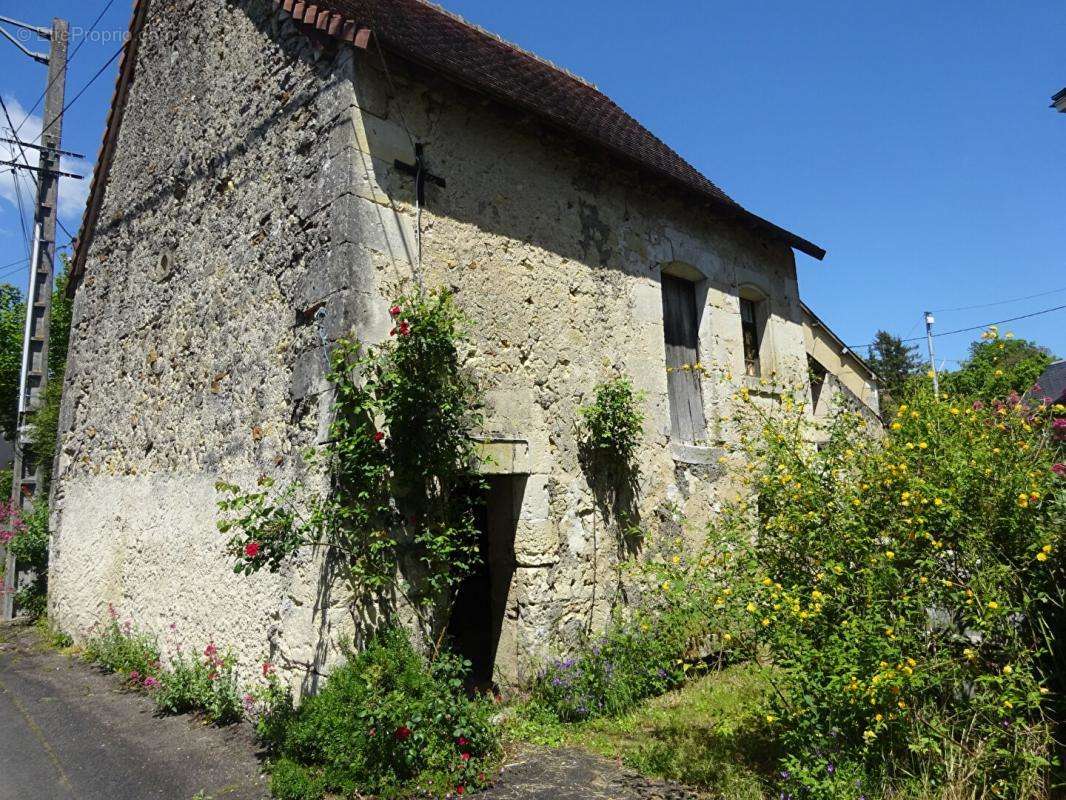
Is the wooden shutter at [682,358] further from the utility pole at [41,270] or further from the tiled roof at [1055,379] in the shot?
the tiled roof at [1055,379]

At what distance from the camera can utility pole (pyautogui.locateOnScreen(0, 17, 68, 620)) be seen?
1056 cm

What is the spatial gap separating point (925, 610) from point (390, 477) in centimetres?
314

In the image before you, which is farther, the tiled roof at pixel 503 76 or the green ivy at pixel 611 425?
the green ivy at pixel 611 425

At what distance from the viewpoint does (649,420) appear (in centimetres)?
666

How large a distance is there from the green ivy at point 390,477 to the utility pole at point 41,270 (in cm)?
806

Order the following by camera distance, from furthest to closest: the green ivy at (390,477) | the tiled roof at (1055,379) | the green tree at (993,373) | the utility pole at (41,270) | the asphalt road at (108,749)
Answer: the tiled roof at (1055,379), the utility pole at (41,270), the green ivy at (390,477), the asphalt road at (108,749), the green tree at (993,373)

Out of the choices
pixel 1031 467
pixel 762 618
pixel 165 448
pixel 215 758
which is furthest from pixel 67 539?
pixel 1031 467

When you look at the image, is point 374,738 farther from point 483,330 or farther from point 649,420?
point 649,420

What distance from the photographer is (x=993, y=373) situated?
3.97m

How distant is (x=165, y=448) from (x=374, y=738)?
3.78 metres

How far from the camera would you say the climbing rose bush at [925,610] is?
3.17 metres

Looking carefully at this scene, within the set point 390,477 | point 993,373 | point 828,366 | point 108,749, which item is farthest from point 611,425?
point 828,366

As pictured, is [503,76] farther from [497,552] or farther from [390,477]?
[497,552]

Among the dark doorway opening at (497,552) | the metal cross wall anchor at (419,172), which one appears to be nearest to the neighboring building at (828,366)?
the dark doorway opening at (497,552)
